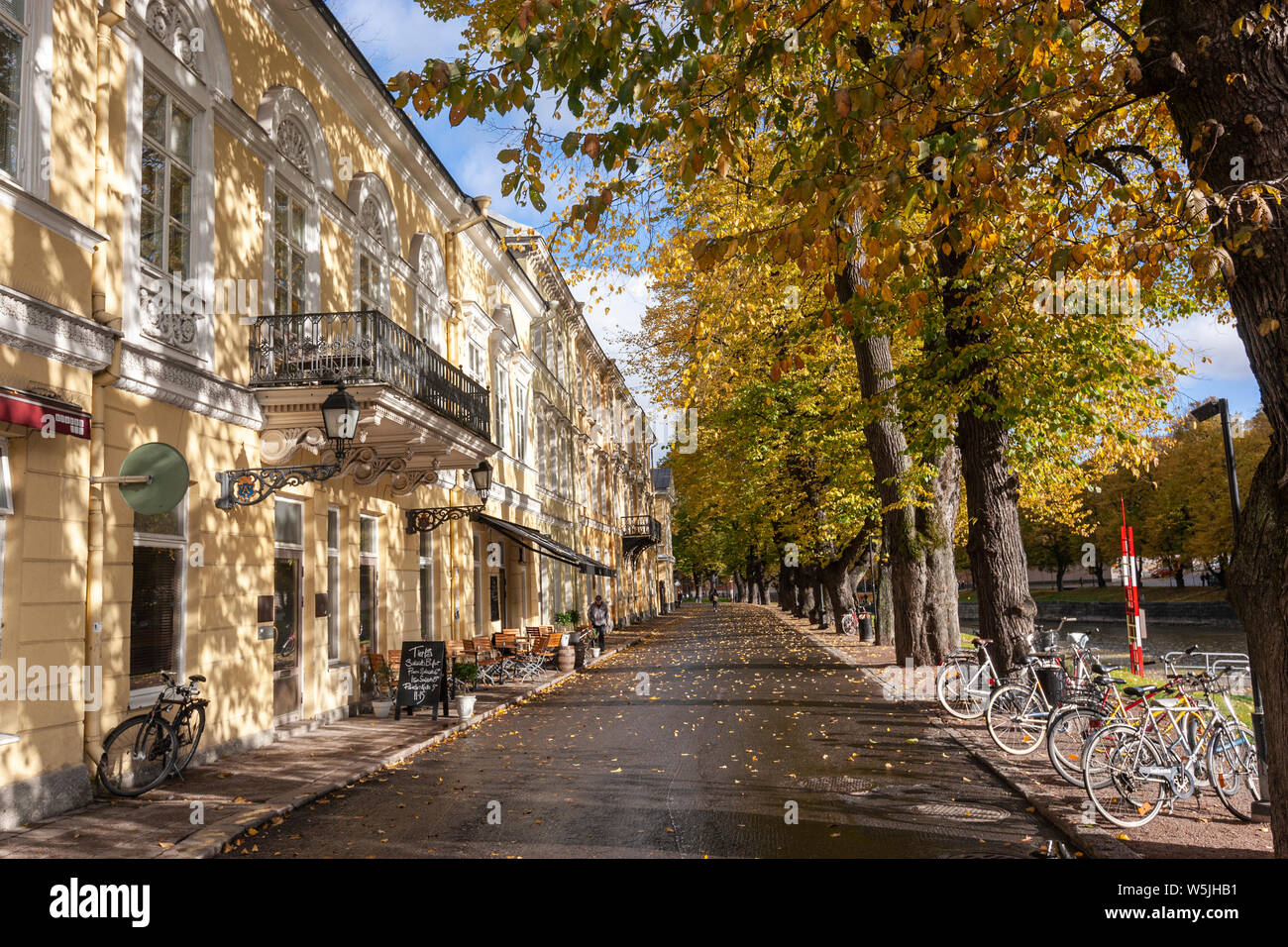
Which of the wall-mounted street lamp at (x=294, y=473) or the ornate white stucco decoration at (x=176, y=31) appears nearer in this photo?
the ornate white stucco decoration at (x=176, y=31)

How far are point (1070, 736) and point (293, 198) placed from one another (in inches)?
457

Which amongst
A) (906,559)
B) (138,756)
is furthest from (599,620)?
(138,756)

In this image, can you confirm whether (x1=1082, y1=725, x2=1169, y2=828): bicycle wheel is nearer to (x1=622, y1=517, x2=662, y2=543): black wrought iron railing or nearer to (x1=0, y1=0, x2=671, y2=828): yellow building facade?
(x1=0, y1=0, x2=671, y2=828): yellow building facade

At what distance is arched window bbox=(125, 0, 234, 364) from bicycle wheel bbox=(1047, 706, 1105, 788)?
9175 millimetres

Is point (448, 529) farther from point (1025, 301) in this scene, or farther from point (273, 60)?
point (1025, 301)

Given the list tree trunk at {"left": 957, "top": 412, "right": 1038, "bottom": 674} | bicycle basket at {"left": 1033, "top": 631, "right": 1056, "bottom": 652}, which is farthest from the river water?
bicycle basket at {"left": 1033, "top": 631, "right": 1056, "bottom": 652}

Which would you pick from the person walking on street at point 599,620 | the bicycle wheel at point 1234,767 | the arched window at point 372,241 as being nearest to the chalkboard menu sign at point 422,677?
the arched window at point 372,241

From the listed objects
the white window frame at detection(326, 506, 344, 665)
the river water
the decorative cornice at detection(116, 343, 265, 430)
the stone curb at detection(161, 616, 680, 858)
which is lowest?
the river water

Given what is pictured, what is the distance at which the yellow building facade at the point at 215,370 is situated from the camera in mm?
7848

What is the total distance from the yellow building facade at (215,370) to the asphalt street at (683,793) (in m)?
2.46

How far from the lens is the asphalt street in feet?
21.7

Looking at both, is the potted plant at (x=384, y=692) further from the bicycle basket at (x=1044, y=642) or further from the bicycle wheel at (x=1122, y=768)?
the bicycle wheel at (x=1122, y=768)

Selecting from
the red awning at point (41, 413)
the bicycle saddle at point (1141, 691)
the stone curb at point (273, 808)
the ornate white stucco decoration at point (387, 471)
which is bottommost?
the stone curb at point (273, 808)

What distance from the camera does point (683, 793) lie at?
326 inches
